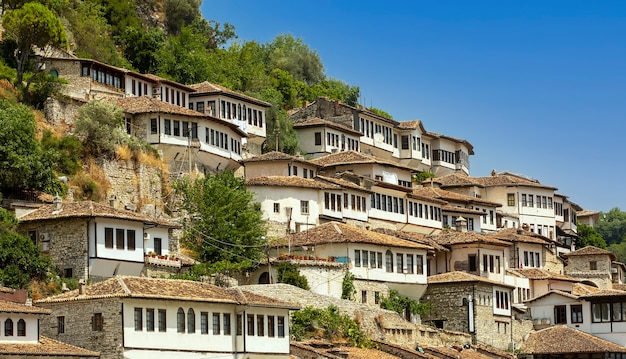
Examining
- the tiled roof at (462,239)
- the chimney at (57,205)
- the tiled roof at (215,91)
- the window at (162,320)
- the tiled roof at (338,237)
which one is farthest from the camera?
the tiled roof at (215,91)

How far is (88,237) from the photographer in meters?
54.6

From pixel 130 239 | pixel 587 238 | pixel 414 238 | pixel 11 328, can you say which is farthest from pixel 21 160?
pixel 587 238

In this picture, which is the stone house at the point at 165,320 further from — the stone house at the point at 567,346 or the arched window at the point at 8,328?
the stone house at the point at 567,346

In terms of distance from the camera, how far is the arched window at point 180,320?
164 feet

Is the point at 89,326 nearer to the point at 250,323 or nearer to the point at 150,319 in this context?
the point at 150,319

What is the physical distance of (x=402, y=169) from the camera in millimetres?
87625

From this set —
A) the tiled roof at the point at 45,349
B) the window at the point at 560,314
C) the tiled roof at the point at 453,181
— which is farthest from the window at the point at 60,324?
Answer: the tiled roof at the point at 453,181

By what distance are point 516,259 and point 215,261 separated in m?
26.6

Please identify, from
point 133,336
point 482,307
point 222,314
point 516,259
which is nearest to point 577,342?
point 482,307

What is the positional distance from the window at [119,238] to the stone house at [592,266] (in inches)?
1725

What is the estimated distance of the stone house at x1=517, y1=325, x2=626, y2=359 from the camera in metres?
70.5

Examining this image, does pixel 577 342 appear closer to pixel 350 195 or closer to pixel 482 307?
pixel 482 307

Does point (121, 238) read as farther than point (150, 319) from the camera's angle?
Yes

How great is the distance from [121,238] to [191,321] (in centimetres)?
692
